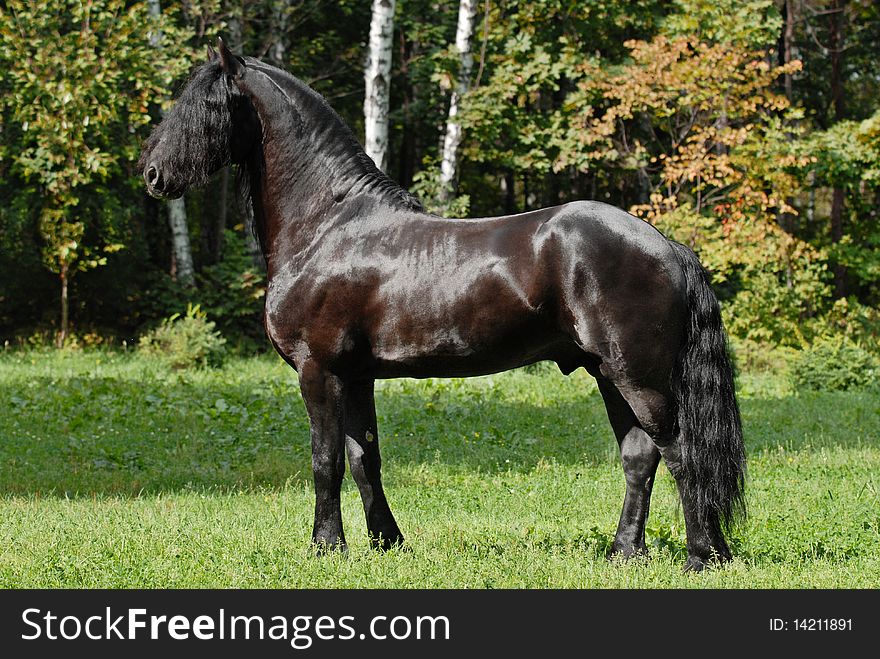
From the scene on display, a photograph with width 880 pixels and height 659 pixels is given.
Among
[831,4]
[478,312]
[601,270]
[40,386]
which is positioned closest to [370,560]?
[478,312]

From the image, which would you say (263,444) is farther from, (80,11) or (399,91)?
(399,91)

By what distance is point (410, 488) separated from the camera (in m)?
7.30

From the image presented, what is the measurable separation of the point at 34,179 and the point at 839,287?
17.2 m

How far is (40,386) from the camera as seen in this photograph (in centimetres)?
1159

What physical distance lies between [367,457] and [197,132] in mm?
1862

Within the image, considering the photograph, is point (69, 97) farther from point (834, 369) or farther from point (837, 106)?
point (837, 106)

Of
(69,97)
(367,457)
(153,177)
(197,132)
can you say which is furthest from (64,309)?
(367,457)

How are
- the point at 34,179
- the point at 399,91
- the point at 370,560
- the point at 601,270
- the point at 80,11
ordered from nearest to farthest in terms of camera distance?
the point at 601,270
the point at 370,560
the point at 80,11
the point at 34,179
the point at 399,91

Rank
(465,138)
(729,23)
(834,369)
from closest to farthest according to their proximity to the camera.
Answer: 1. (834,369)
2. (729,23)
3. (465,138)

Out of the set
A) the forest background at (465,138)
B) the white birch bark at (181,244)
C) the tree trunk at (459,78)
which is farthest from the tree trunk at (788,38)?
the white birch bark at (181,244)

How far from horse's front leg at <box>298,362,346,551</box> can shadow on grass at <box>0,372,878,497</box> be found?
2.55 metres

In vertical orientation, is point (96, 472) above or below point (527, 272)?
below

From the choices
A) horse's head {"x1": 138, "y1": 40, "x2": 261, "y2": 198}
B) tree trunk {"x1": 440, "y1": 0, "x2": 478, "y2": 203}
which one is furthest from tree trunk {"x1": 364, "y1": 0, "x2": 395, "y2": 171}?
horse's head {"x1": 138, "y1": 40, "x2": 261, "y2": 198}

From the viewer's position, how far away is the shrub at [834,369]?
13.0m
